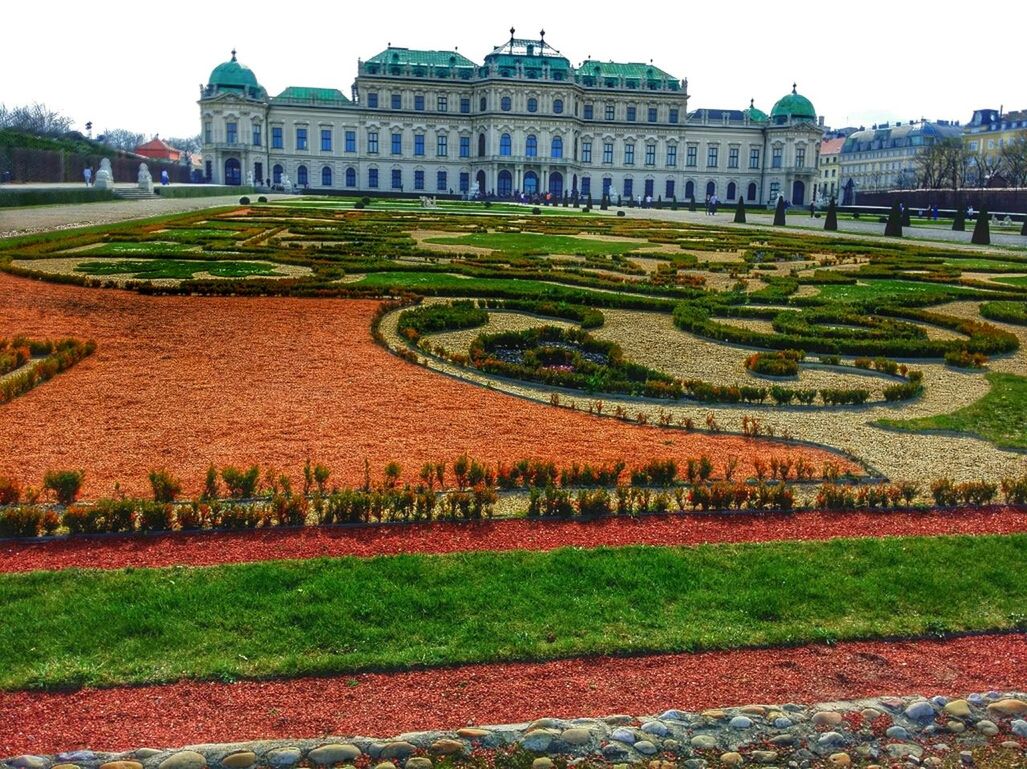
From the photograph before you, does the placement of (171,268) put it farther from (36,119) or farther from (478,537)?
(36,119)

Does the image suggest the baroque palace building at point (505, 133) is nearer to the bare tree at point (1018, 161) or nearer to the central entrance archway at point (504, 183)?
the central entrance archway at point (504, 183)

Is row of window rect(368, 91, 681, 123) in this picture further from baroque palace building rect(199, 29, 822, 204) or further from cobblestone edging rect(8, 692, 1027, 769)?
cobblestone edging rect(8, 692, 1027, 769)

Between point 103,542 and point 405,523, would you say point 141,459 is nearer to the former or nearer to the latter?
point 103,542

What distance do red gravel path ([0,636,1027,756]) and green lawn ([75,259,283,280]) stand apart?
13886mm

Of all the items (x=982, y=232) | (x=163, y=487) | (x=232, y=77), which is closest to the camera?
(x=163, y=487)

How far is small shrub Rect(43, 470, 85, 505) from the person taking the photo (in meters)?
6.30

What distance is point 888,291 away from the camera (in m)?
18.3

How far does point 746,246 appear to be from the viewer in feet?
96.1

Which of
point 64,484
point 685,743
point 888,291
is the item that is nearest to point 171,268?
point 64,484

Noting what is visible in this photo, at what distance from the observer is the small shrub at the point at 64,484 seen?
20.7ft

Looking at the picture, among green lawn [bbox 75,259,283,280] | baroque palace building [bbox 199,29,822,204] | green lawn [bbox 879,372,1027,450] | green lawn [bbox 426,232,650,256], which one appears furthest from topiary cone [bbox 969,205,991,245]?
baroque palace building [bbox 199,29,822,204]

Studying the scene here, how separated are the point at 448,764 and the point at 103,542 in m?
3.16

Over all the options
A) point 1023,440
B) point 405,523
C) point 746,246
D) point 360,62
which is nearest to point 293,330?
point 405,523

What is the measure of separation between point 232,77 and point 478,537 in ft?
293
